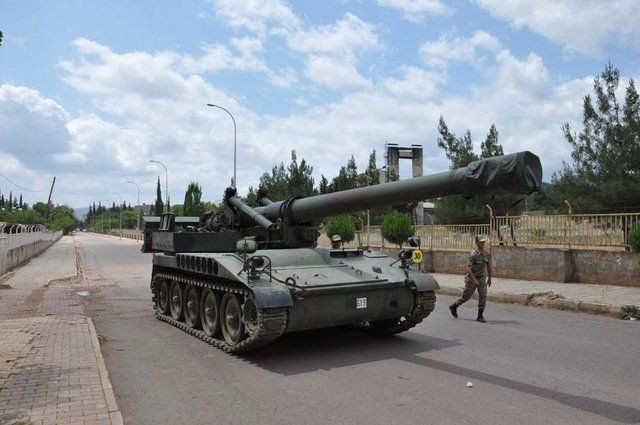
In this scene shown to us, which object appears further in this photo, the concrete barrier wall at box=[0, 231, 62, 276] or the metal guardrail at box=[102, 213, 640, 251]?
the concrete barrier wall at box=[0, 231, 62, 276]

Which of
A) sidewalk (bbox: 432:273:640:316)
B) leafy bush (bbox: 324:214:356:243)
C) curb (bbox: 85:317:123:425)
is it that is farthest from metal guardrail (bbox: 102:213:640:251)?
leafy bush (bbox: 324:214:356:243)

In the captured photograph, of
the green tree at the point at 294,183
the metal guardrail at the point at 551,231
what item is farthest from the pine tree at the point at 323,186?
the metal guardrail at the point at 551,231

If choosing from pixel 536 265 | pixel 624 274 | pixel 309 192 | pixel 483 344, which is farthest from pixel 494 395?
pixel 309 192

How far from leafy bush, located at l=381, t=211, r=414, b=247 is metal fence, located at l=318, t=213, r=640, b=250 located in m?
2.31

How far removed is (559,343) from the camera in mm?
7719

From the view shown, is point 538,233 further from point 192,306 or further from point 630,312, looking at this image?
point 192,306

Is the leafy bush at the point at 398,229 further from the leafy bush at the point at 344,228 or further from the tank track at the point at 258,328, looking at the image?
the tank track at the point at 258,328

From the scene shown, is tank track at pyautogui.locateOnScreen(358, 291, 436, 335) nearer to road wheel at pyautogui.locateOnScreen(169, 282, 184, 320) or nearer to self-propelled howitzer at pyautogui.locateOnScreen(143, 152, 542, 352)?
self-propelled howitzer at pyautogui.locateOnScreen(143, 152, 542, 352)

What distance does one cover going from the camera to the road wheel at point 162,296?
33.4 ft

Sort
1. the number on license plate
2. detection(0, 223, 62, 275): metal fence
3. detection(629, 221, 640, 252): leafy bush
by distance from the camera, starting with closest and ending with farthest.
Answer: the number on license plate < detection(629, 221, 640, 252): leafy bush < detection(0, 223, 62, 275): metal fence

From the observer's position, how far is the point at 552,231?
568 inches

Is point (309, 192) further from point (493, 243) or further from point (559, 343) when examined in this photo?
point (559, 343)

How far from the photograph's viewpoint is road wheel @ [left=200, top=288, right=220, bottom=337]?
26.0 ft

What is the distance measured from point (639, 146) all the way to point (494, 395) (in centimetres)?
1805
